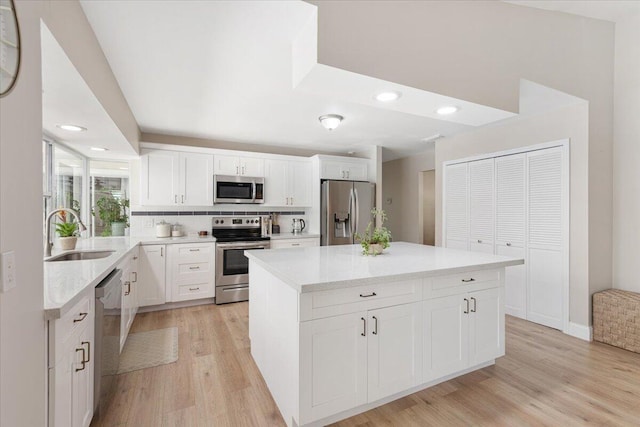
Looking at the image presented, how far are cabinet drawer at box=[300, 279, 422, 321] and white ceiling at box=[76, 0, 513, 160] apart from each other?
1297mm

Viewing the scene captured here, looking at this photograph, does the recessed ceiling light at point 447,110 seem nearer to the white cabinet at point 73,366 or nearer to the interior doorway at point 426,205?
the white cabinet at point 73,366

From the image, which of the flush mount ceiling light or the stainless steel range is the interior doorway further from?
the stainless steel range

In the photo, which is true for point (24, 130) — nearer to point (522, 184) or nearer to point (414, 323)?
point (414, 323)

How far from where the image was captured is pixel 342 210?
194 inches

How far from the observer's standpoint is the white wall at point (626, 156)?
2904 millimetres

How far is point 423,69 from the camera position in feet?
6.68

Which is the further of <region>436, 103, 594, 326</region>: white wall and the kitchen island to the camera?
<region>436, 103, 594, 326</region>: white wall

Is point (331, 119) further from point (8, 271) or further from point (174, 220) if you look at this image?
point (8, 271)

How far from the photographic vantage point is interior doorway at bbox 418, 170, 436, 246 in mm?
6086

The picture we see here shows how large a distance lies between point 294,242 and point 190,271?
1525 mm

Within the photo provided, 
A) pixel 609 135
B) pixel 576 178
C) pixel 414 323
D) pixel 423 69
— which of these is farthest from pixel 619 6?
pixel 414 323

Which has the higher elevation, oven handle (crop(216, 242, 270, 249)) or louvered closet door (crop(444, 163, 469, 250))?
louvered closet door (crop(444, 163, 469, 250))

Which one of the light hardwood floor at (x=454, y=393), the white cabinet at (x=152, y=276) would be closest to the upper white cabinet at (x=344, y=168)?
the white cabinet at (x=152, y=276)

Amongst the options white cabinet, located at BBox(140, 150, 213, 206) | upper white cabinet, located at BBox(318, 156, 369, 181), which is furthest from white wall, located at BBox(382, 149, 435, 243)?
white cabinet, located at BBox(140, 150, 213, 206)
